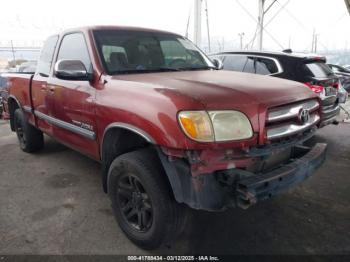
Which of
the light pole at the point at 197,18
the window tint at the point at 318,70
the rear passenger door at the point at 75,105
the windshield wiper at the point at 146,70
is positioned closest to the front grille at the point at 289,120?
the windshield wiper at the point at 146,70

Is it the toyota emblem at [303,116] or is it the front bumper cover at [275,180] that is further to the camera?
the toyota emblem at [303,116]

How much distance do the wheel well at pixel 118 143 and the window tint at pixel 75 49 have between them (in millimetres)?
Answer: 765

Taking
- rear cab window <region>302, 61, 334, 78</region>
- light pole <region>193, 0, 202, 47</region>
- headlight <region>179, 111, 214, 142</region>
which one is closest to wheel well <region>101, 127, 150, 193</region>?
headlight <region>179, 111, 214, 142</region>

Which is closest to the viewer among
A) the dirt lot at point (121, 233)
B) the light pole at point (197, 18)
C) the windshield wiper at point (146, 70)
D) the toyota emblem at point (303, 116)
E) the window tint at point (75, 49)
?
the toyota emblem at point (303, 116)

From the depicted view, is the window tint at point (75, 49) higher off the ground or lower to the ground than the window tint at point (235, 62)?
higher

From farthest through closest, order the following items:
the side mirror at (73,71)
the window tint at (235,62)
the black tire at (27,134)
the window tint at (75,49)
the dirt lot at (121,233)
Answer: the window tint at (235,62), the black tire at (27,134), the window tint at (75,49), the side mirror at (73,71), the dirt lot at (121,233)

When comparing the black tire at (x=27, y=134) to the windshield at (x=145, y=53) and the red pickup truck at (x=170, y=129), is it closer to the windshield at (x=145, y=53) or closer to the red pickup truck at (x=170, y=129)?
the red pickup truck at (x=170, y=129)

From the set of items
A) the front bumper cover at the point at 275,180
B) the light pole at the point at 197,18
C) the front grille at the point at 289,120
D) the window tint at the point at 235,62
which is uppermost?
the light pole at the point at 197,18

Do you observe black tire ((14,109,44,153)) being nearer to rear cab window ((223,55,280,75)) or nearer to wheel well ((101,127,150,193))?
wheel well ((101,127,150,193))

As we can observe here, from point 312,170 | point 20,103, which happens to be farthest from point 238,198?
point 20,103

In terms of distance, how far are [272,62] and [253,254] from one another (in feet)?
13.4

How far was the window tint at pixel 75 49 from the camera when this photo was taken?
3247mm

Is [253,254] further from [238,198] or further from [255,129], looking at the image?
[255,129]

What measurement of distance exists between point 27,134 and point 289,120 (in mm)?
4023
